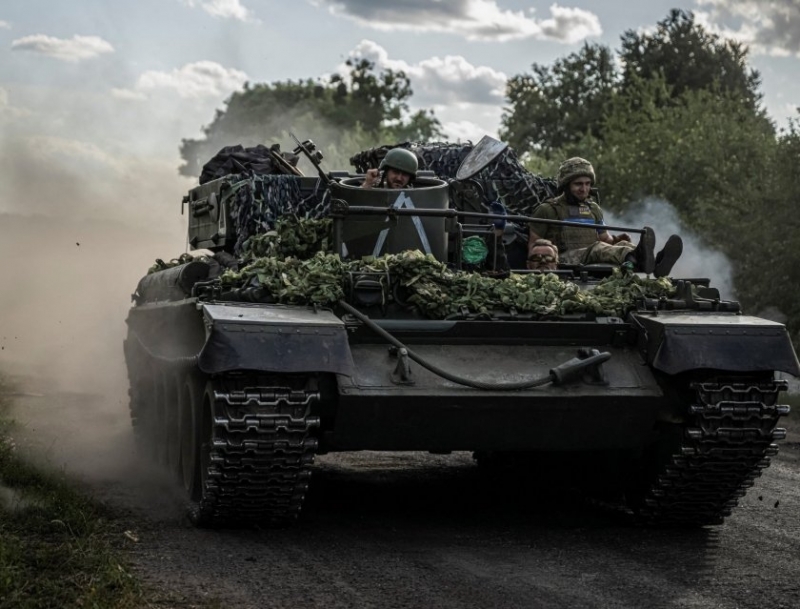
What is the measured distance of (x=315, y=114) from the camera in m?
58.9

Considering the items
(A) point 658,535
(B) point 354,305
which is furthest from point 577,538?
(B) point 354,305

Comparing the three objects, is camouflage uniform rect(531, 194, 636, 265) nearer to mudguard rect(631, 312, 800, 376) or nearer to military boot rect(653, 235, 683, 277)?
military boot rect(653, 235, 683, 277)

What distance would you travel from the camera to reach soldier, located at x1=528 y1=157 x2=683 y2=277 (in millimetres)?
10289

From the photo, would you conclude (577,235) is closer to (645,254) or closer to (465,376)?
(645,254)

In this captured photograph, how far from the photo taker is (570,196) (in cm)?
1134

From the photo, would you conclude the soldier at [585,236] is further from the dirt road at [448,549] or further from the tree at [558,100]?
the tree at [558,100]

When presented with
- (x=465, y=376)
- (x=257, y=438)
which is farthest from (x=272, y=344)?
(x=465, y=376)

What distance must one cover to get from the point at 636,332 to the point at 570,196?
8.44 ft

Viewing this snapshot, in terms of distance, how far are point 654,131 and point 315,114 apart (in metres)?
30.4

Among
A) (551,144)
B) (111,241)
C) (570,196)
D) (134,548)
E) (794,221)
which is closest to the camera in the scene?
(134,548)

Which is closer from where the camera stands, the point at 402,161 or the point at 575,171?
the point at 402,161

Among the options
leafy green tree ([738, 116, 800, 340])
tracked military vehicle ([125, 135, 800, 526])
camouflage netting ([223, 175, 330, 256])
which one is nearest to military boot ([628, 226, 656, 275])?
tracked military vehicle ([125, 135, 800, 526])

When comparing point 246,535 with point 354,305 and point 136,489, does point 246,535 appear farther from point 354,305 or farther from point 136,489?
point 136,489

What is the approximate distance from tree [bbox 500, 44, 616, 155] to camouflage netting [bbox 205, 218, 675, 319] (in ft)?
134
